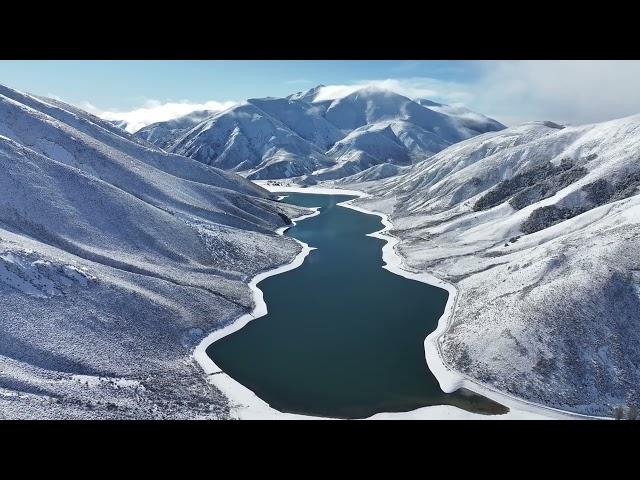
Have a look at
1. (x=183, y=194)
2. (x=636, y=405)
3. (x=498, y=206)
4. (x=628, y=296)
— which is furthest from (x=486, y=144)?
(x=636, y=405)

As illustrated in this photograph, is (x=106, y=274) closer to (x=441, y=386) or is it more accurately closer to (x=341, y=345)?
(x=341, y=345)

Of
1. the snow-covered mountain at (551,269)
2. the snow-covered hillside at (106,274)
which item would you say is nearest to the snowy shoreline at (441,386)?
the snow-covered mountain at (551,269)

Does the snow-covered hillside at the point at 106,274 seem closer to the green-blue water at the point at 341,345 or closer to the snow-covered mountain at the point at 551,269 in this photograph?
the green-blue water at the point at 341,345

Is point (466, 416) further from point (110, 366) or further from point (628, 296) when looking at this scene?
point (110, 366)

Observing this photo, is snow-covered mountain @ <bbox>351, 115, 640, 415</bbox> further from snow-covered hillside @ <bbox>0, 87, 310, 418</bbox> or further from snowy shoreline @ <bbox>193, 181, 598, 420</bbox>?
snow-covered hillside @ <bbox>0, 87, 310, 418</bbox>

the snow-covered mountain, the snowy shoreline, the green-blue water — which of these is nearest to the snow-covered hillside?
the snowy shoreline
